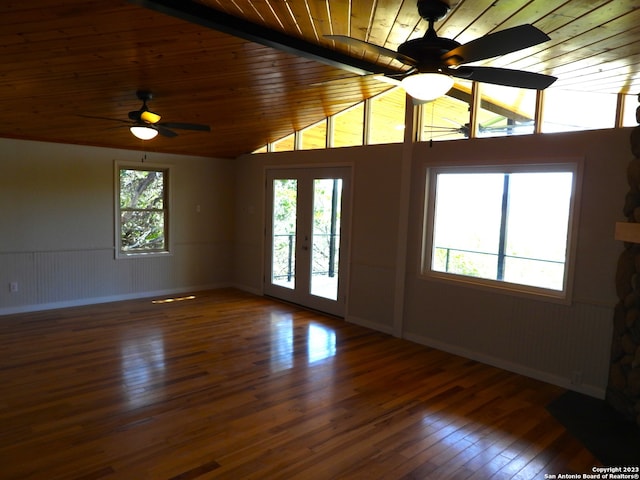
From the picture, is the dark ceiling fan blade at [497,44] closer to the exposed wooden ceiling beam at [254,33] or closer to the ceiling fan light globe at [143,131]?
the exposed wooden ceiling beam at [254,33]

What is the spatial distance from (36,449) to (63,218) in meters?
3.85

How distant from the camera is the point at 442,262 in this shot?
182 inches

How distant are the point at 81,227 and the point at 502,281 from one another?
530 cm

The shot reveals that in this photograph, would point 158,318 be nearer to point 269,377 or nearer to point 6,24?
point 269,377

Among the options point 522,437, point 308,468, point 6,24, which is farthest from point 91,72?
point 522,437

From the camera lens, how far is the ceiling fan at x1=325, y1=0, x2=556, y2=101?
2137 millimetres

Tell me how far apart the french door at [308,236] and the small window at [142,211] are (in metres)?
1.63

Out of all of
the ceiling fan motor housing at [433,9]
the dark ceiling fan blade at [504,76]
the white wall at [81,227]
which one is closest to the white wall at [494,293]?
the dark ceiling fan blade at [504,76]

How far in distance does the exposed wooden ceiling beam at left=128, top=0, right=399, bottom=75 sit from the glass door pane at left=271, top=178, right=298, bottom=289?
8.76 feet

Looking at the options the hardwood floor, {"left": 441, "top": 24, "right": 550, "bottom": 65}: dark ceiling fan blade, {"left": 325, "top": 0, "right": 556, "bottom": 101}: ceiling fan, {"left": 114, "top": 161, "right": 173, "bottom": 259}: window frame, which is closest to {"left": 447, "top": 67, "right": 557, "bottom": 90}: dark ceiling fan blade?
{"left": 325, "top": 0, "right": 556, "bottom": 101}: ceiling fan

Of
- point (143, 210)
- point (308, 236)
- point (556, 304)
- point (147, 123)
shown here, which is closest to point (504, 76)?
point (556, 304)

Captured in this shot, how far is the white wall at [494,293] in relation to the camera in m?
3.49

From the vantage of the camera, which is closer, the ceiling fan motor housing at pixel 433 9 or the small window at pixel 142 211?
the ceiling fan motor housing at pixel 433 9

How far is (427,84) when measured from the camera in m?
2.35
